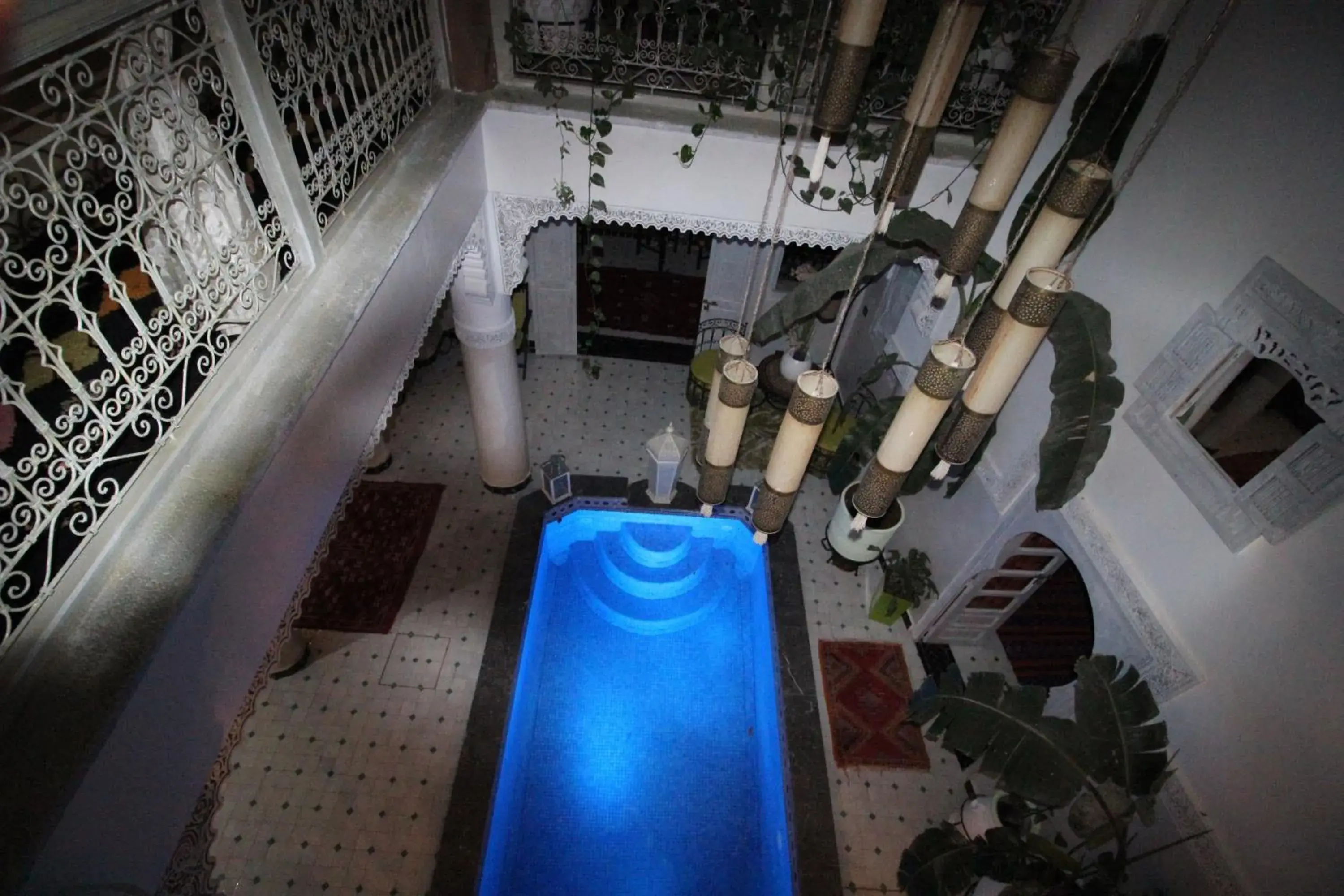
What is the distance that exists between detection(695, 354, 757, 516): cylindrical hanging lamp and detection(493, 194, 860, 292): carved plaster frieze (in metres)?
2.46

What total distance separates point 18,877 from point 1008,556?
191 inches

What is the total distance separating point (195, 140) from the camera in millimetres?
1816

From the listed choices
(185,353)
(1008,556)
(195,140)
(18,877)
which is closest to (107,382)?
(185,353)

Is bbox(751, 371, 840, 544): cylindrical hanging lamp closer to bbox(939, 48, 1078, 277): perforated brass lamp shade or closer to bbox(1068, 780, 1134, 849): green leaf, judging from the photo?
bbox(939, 48, 1078, 277): perforated brass lamp shade

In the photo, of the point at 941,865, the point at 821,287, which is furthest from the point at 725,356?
the point at 941,865

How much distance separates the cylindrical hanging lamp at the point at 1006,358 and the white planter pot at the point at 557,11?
318 cm

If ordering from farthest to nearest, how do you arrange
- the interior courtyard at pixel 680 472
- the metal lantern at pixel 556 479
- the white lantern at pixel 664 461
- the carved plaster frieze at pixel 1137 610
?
the metal lantern at pixel 556 479 → the white lantern at pixel 664 461 → the carved plaster frieze at pixel 1137 610 → the interior courtyard at pixel 680 472

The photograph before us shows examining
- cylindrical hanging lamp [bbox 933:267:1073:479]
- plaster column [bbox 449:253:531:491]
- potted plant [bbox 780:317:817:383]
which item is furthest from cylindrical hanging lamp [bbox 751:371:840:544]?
potted plant [bbox 780:317:817:383]

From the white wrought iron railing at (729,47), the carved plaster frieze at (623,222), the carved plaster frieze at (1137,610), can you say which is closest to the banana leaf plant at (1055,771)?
the carved plaster frieze at (1137,610)

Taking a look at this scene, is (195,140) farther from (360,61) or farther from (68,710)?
(68,710)

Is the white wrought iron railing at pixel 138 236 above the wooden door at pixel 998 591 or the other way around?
the other way around

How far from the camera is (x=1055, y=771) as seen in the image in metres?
2.79

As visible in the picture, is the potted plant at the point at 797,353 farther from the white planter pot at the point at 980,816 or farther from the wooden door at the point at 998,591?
the white planter pot at the point at 980,816

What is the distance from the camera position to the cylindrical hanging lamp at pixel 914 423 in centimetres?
148
